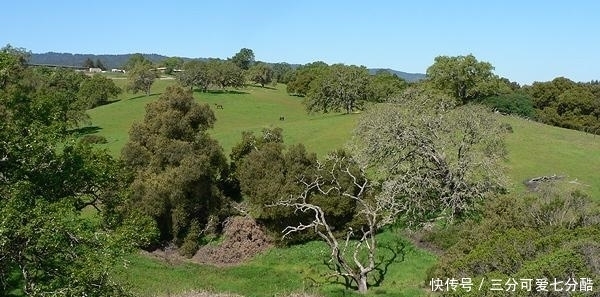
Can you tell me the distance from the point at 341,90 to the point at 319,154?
29.8m

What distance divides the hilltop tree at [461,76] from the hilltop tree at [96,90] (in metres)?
56.8

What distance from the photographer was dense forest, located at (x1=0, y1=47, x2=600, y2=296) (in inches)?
650

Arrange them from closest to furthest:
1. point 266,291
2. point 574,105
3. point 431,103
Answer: point 266,291 → point 431,103 → point 574,105

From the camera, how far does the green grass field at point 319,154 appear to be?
27625 mm

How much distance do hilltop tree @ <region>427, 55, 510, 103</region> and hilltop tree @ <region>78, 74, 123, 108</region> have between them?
5676 centimetres

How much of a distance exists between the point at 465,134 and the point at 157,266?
20.0 meters

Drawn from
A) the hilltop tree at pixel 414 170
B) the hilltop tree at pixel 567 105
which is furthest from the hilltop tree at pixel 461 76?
the hilltop tree at pixel 414 170

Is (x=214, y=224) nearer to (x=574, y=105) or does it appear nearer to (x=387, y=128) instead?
(x=387, y=128)

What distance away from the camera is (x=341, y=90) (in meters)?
79.1

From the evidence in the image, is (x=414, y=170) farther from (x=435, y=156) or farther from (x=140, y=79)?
(x=140, y=79)

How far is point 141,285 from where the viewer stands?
90.3 feet

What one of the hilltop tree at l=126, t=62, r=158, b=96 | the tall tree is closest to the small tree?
the hilltop tree at l=126, t=62, r=158, b=96

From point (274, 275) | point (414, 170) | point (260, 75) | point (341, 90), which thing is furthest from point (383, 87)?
point (274, 275)

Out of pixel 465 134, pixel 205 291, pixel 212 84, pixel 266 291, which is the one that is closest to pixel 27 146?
pixel 205 291
